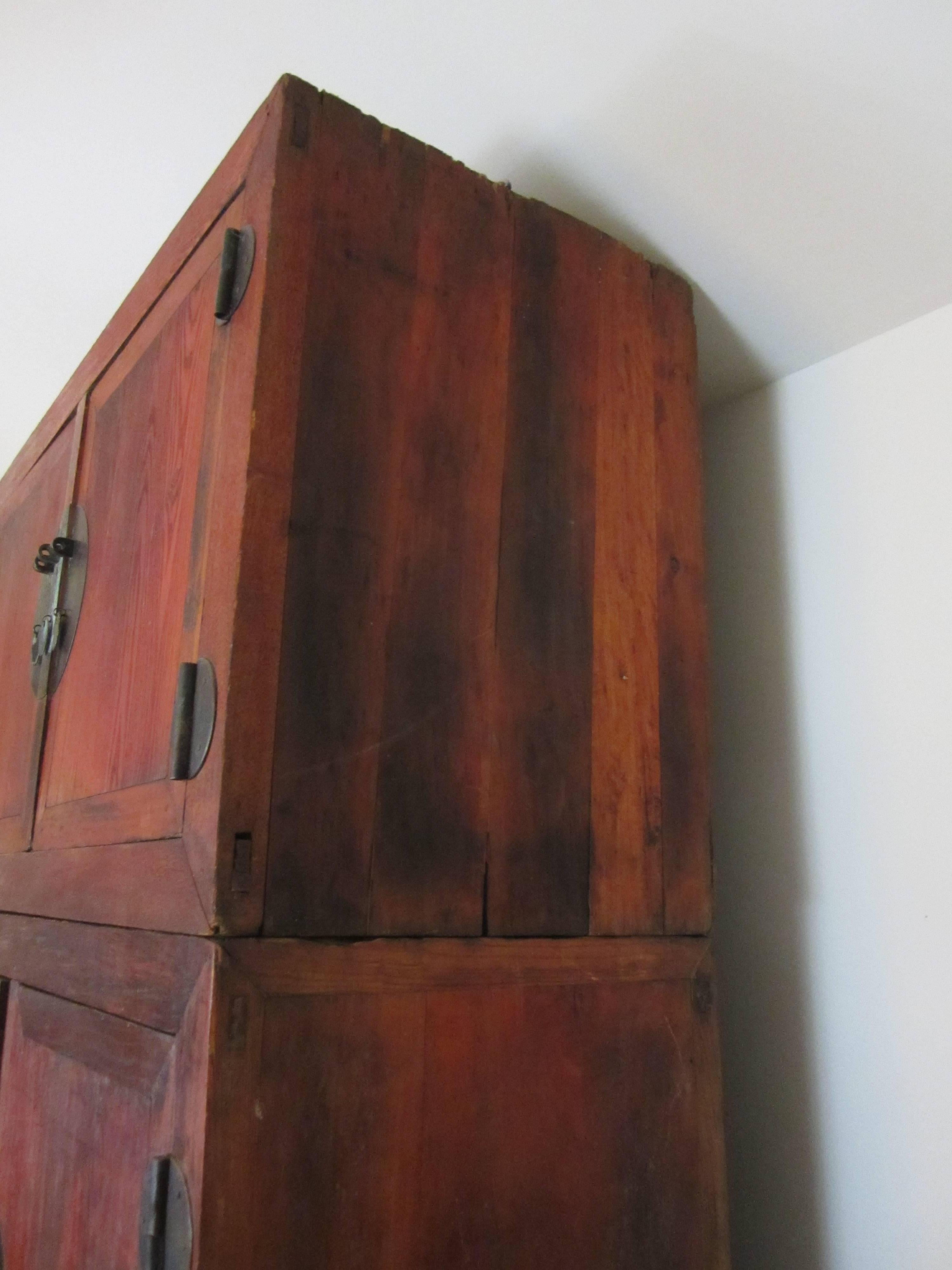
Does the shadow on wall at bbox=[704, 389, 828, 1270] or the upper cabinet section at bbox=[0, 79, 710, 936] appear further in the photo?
the shadow on wall at bbox=[704, 389, 828, 1270]

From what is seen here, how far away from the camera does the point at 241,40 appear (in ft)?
3.34

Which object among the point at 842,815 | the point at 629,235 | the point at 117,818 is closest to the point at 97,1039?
the point at 117,818

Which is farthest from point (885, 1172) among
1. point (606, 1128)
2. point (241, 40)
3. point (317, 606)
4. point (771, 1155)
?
point (241, 40)

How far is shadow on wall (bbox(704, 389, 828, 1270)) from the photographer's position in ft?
3.42

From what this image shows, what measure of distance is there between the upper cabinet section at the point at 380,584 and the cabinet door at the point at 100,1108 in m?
0.06

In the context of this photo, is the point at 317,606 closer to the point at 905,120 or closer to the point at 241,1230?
the point at 241,1230

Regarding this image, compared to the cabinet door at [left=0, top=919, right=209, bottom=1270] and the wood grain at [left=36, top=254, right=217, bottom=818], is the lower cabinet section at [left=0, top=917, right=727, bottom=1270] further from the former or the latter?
the wood grain at [left=36, top=254, right=217, bottom=818]

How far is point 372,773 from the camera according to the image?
78 centimetres

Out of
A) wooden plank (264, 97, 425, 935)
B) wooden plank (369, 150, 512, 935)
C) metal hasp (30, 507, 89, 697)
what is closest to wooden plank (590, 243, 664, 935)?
wooden plank (369, 150, 512, 935)

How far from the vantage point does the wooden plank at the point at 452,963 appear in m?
0.70

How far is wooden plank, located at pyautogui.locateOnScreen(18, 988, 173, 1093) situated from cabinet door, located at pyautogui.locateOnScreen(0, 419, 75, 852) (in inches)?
7.8

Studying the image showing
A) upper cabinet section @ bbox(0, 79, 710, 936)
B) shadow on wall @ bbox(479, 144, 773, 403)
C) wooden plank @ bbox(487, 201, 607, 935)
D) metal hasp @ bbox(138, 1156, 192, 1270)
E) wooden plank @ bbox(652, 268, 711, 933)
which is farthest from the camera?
shadow on wall @ bbox(479, 144, 773, 403)

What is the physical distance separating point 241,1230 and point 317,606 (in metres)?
0.41

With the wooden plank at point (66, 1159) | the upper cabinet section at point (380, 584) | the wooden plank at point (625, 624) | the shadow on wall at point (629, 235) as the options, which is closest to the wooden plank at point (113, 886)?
the upper cabinet section at point (380, 584)
